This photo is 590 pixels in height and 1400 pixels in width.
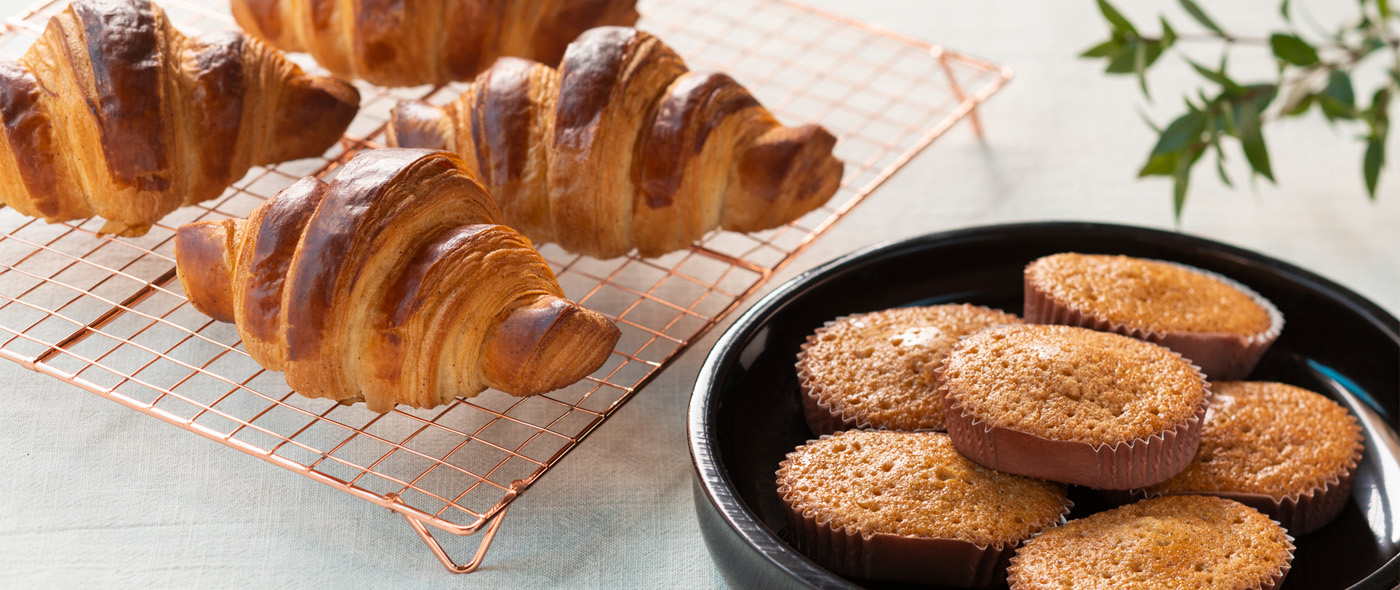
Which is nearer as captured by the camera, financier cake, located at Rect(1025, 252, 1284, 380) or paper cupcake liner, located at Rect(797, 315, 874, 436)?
paper cupcake liner, located at Rect(797, 315, 874, 436)

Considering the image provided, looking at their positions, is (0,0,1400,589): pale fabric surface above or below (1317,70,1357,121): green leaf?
below

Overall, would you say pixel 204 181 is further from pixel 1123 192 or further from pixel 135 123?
pixel 1123 192

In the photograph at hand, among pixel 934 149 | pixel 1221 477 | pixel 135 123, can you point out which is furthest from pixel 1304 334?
pixel 135 123

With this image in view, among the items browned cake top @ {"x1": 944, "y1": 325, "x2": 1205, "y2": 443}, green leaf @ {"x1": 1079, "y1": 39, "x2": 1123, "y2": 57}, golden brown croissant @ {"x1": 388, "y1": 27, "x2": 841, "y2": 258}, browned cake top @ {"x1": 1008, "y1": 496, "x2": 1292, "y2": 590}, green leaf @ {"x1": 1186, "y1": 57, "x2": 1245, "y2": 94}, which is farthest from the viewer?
green leaf @ {"x1": 1079, "y1": 39, "x2": 1123, "y2": 57}

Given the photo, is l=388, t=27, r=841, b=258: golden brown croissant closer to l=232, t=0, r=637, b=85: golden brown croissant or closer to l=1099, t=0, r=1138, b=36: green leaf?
l=232, t=0, r=637, b=85: golden brown croissant

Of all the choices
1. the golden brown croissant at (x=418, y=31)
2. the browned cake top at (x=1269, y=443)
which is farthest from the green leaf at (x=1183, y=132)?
the golden brown croissant at (x=418, y=31)

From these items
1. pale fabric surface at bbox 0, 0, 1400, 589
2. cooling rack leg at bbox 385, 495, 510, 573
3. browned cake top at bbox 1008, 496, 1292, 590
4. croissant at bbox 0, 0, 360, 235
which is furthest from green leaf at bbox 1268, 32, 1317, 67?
croissant at bbox 0, 0, 360, 235

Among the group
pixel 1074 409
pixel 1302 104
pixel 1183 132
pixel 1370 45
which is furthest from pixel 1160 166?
pixel 1074 409

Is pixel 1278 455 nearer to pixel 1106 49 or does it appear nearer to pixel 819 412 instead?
pixel 819 412
